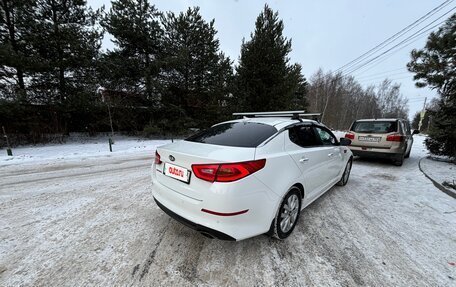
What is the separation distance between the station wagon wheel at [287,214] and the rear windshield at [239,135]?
2.51ft

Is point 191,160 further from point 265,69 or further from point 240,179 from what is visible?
point 265,69

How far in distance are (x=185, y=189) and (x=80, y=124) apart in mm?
15405

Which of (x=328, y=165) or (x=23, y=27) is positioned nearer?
(x=328, y=165)

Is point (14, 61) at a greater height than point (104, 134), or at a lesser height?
greater

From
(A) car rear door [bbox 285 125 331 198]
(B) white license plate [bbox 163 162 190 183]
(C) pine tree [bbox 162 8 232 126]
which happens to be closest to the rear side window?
(A) car rear door [bbox 285 125 331 198]

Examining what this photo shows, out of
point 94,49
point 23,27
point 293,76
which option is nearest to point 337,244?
point 293,76

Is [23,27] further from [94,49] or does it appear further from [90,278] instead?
[90,278]

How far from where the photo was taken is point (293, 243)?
2.33 meters

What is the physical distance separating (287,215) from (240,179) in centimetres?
106

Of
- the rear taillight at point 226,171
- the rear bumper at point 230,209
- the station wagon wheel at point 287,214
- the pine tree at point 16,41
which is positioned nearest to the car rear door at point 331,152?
the station wagon wheel at point 287,214

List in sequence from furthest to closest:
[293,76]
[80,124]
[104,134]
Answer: [104,134] < [80,124] < [293,76]

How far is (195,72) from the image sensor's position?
1488 centimetres

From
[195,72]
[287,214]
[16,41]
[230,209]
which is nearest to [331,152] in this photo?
[287,214]

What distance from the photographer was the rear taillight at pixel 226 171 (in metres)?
1.79
